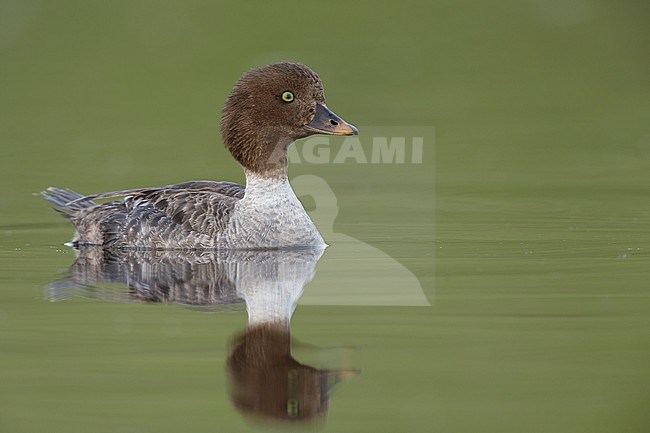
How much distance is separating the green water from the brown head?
116 centimetres

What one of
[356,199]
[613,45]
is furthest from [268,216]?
[613,45]

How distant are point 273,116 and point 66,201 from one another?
275 centimetres

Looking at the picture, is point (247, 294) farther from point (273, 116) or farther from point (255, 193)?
point (273, 116)

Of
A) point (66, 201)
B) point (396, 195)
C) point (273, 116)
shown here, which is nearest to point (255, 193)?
point (273, 116)

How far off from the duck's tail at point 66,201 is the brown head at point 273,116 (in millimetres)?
1783

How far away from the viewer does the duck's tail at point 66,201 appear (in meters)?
12.4

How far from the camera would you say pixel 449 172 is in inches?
623

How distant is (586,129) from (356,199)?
20.4ft

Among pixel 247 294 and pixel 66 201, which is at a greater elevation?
pixel 66 201

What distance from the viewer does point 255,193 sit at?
37.0ft

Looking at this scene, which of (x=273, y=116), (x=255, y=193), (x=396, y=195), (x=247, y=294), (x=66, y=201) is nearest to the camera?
(x=247, y=294)

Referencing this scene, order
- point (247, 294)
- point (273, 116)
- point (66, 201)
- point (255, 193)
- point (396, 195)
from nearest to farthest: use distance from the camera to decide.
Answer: point (247, 294) → point (273, 116) → point (255, 193) → point (66, 201) → point (396, 195)

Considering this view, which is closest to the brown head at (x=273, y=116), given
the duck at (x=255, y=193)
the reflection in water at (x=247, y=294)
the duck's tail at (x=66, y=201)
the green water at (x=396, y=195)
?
the duck at (x=255, y=193)

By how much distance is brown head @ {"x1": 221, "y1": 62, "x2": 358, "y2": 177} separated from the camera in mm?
11102
